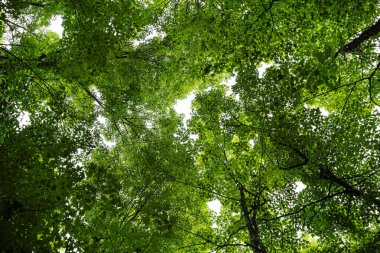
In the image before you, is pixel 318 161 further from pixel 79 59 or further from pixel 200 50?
pixel 79 59

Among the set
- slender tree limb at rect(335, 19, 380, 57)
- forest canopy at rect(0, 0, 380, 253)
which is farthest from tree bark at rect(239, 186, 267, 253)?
slender tree limb at rect(335, 19, 380, 57)

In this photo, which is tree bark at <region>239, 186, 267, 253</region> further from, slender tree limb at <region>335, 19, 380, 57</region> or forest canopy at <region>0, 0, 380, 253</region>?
slender tree limb at <region>335, 19, 380, 57</region>

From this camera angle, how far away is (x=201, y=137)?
8.74 metres

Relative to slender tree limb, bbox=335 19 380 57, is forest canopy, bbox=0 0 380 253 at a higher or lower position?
lower

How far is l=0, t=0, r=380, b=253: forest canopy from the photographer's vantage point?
12.1 ft

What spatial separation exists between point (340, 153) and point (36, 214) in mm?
6801

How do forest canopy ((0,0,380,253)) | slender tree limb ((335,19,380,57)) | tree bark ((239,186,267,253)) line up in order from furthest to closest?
slender tree limb ((335,19,380,57)), tree bark ((239,186,267,253)), forest canopy ((0,0,380,253))

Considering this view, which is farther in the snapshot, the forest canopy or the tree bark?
the tree bark

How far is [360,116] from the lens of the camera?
24.9ft

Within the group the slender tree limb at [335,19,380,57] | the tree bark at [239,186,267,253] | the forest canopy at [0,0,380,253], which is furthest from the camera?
the slender tree limb at [335,19,380,57]

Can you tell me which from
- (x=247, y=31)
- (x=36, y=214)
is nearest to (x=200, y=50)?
(x=247, y=31)

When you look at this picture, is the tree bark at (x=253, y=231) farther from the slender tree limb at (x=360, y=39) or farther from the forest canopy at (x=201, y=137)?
the slender tree limb at (x=360, y=39)

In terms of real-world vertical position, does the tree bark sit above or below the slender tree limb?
below

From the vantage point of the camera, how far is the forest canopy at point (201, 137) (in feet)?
12.1
